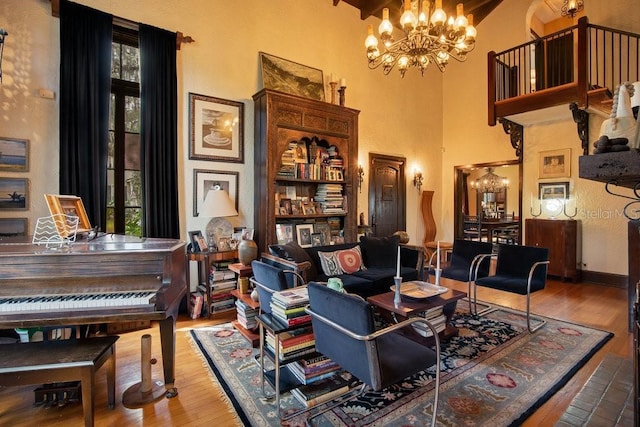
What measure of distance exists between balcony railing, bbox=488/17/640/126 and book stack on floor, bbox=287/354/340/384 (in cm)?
505

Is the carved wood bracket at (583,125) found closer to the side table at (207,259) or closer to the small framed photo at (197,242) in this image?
the side table at (207,259)

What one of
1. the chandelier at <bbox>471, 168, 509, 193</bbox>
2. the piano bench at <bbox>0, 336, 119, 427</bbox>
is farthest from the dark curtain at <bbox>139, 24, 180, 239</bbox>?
the chandelier at <bbox>471, 168, 509, 193</bbox>

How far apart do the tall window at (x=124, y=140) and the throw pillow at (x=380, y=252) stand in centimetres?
285

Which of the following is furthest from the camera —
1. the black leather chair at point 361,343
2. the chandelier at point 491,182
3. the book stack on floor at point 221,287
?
the chandelier at point 491,182

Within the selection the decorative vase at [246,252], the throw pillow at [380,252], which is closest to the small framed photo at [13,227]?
the decorative vase at [246,252]

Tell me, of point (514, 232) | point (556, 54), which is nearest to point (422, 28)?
point (556, 54)

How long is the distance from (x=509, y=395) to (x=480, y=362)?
0.45 meters

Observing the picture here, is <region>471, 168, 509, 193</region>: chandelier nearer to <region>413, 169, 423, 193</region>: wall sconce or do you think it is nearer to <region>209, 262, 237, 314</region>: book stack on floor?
<region>413, 169, 423, 193</region>: wall sconce

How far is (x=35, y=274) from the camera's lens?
1878 millimetres

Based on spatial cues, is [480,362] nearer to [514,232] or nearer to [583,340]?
[583,340]

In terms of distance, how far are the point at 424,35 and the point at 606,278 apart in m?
5.10

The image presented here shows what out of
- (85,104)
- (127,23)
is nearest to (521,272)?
(85,104)

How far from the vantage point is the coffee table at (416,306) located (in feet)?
8.08

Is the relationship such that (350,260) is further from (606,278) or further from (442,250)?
(606,278)
